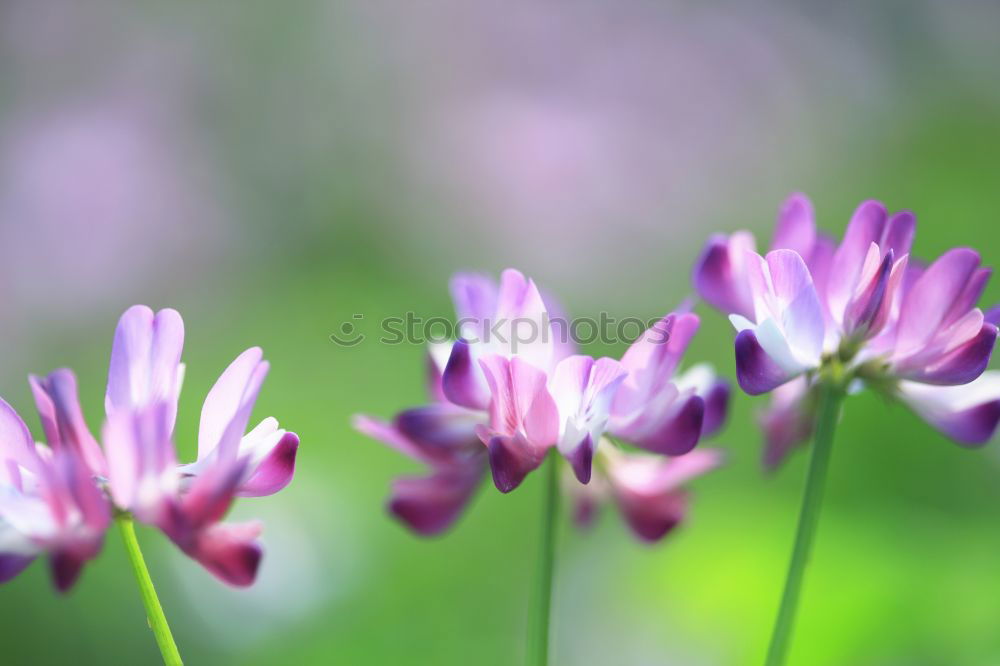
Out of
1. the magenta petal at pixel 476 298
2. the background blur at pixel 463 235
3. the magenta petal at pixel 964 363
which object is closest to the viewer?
the magenta petal at pixel 964 363

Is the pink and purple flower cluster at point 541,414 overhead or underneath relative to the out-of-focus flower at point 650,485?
overhead

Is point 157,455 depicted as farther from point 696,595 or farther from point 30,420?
point 30,420

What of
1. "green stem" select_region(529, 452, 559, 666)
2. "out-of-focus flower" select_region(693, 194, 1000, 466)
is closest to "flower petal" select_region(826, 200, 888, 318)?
"out-of-focus flower" select_region(693, 194, 1000, 466)

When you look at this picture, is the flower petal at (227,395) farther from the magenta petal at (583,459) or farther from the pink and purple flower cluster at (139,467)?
the magenta petal at (583,459)

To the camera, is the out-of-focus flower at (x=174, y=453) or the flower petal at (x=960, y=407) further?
the flower petal at (x=960, y=407)

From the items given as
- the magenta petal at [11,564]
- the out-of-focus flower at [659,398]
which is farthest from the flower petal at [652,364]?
the magenta petal at [11,564]

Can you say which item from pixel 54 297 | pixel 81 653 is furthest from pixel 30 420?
Answer: pixel 54 297

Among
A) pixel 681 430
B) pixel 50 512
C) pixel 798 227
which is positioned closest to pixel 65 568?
pixel 50 512
